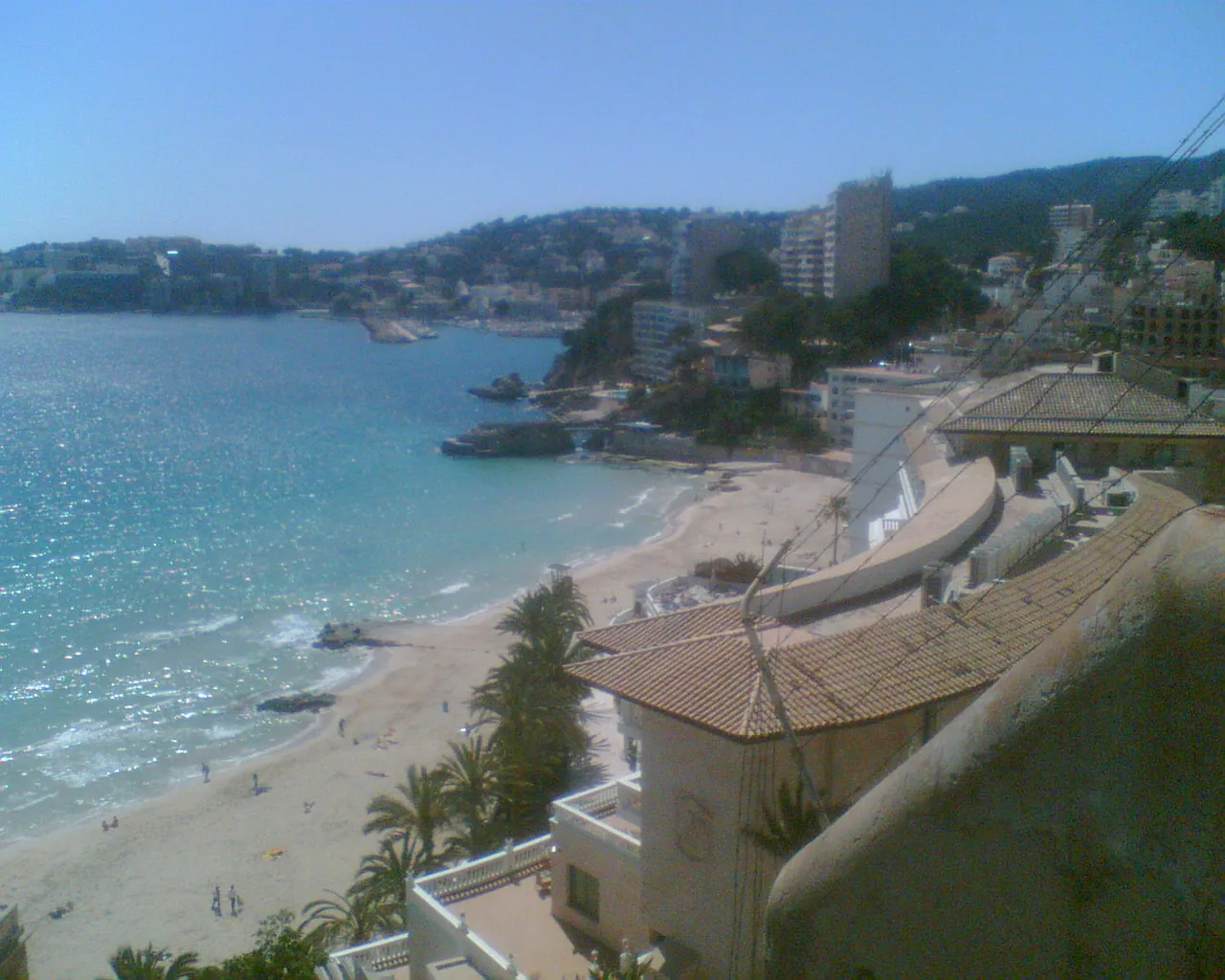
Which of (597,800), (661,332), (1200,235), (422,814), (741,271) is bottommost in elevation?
(422,814)

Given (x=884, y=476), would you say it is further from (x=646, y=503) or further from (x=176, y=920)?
(x=646, y=503)

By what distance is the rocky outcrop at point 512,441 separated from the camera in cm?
6322

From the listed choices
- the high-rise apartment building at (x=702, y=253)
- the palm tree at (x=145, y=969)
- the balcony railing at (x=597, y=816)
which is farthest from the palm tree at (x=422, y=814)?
the high-rise apartment building at (x=702, y=253)

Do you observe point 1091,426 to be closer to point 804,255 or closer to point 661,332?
point 661,332

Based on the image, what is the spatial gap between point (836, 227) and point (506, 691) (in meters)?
60.6

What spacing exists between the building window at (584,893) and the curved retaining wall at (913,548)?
292 cm

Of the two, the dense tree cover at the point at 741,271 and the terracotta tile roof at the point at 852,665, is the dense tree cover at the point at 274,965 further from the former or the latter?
the dense tree cover at the point at 741,271

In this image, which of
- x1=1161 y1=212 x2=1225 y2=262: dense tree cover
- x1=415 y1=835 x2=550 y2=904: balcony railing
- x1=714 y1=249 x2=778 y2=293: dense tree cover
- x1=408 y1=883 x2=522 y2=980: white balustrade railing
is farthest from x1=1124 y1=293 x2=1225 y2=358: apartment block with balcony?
x1=714 y1=249 x2=778 y2=293: dense tree cover

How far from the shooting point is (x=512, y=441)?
63531 millimetres

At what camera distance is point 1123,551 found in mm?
8469

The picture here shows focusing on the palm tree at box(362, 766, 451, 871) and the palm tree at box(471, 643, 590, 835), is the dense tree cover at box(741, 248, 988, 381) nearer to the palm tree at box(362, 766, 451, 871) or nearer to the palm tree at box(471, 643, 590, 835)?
the palm tree at box(471, 643, 590, 835)

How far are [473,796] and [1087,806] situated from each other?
48.0ft

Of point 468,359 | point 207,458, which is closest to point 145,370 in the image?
point 468,359

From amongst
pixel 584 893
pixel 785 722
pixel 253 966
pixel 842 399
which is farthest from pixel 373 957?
pixel 842 399
